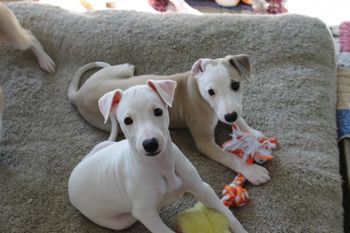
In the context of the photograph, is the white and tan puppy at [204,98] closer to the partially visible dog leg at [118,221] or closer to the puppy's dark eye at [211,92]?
the puppy's dark eye at [211,92]

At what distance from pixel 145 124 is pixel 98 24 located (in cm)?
109

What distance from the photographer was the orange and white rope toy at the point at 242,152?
1.38 m

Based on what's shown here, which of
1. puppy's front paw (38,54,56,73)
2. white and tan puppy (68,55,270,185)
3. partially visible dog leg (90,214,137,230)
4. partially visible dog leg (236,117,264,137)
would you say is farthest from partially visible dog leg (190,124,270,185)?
puppy's front paw (38,54,56,73)

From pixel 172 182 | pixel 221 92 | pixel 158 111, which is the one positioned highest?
pixel 158 111

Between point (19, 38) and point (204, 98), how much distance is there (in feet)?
3.06

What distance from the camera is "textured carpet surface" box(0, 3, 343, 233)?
4.58 feet

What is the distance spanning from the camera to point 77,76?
1.89 meters

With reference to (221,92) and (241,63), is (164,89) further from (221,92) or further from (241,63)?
(241,63)

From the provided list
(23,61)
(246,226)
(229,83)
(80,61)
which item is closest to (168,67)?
(80,61)

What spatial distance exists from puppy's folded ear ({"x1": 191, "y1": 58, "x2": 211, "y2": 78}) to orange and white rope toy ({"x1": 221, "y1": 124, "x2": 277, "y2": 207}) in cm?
23

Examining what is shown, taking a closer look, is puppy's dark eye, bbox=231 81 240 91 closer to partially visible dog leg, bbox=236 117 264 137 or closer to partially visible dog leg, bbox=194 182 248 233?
partially visible dog leg, bbox=236 117 264 137

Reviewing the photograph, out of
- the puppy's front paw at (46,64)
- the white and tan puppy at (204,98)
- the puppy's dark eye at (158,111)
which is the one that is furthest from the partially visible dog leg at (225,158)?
the puppy's front paw at (46,64)

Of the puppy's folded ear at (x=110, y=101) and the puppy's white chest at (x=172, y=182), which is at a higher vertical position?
the puppy's folded ear at (x=110, y=101)

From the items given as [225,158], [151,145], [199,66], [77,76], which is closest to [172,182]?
[151,145]
